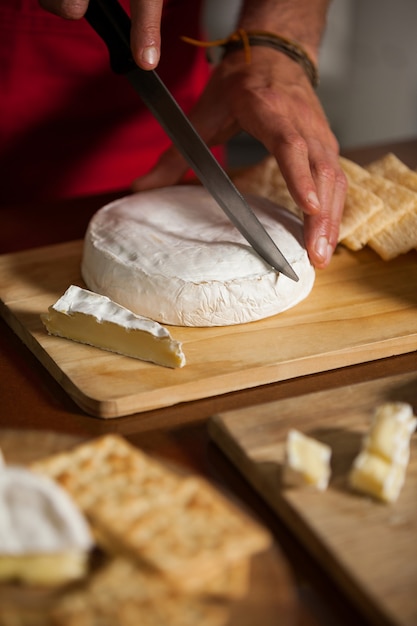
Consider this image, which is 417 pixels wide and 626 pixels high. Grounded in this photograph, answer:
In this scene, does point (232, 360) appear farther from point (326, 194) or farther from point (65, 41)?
point (65, 41)

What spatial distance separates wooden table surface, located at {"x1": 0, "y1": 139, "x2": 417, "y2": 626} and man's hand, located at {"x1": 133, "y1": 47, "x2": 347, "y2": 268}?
338mm

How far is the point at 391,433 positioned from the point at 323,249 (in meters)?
0.62

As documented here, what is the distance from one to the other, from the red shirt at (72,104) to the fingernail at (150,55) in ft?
2.04

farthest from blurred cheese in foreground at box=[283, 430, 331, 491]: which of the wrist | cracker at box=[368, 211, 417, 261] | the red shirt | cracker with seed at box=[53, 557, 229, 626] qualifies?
the red shirt

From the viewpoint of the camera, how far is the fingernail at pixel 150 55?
1.62 meters

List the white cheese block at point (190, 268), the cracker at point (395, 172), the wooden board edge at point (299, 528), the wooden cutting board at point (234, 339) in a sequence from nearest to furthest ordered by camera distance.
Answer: the wooden board edge at point (299, 528)
the wooden cutting board at point (234, 339)
the white cheese block at point (190, 268)
the cracker at point (395, 172)

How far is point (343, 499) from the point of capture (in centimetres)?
108

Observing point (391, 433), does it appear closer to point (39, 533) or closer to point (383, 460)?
point (383, 460)

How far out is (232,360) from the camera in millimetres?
1429

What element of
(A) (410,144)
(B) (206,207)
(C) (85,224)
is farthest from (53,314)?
(A) (410,144)

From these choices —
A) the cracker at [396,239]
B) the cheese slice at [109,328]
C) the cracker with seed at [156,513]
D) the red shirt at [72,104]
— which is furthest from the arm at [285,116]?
the cracker with seed at [156,513]

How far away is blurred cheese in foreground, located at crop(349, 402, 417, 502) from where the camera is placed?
3.50 feet

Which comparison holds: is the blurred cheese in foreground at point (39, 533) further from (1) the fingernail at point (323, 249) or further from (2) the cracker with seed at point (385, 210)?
(2) the cracker with seed at point (385, 210)

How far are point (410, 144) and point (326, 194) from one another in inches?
35.4
